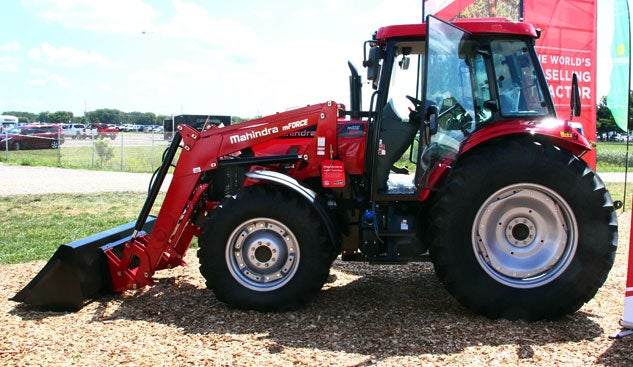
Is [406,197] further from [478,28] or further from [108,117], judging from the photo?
[108,117]

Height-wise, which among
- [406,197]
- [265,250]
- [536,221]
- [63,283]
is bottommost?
[63,283]

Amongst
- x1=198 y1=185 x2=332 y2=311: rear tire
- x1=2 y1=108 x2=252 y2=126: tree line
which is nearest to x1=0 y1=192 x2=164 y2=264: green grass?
x1=198 y1=185 x2=332 y2=311: rear tire

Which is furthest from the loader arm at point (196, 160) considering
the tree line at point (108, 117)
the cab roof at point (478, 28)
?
the tree line at point (108, 117)

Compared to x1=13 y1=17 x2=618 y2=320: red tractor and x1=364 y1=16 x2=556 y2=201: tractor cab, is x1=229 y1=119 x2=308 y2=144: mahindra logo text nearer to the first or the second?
x1=13 y1=17 x2=618 y2=320: red tractor

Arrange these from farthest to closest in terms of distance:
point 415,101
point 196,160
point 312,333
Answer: point 196,160 < point 415,101 < point 312,333

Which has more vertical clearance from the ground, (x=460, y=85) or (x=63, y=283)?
(x=460, y=85)

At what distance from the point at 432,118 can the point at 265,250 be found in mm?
1876

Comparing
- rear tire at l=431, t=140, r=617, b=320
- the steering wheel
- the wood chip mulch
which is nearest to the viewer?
the wood chip mulch

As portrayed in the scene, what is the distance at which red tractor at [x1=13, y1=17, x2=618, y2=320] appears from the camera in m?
4.93

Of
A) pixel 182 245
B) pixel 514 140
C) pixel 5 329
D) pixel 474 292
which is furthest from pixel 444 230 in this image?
pixel 5 329

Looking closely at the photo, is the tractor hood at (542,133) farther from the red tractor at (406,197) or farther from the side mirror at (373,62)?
the side mirror at (373,62)

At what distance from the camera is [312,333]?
15.7 ft

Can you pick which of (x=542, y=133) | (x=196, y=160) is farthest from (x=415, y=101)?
(x=196, y=160)

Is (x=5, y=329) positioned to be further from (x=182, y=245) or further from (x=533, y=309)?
(x=533, y=309)
